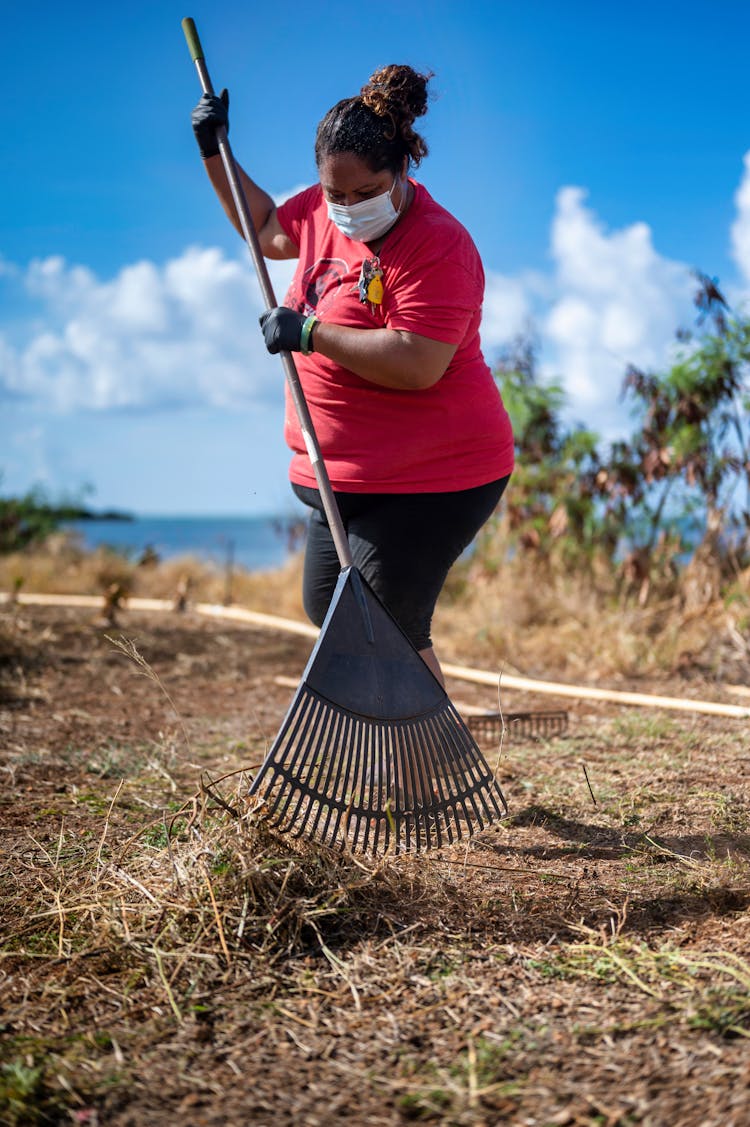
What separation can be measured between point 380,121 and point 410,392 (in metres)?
0.67

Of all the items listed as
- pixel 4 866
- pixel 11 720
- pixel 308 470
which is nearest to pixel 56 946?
pixel 4 866

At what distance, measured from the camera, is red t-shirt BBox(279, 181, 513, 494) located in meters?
2.38

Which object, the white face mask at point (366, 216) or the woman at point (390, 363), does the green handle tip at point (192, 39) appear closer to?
the woman at point (390, 363)

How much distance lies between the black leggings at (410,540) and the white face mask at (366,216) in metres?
0.70

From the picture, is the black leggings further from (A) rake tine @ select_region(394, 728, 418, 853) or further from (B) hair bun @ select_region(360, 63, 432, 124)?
(B) hair bun @ select_region(360, 63, 432, 124)

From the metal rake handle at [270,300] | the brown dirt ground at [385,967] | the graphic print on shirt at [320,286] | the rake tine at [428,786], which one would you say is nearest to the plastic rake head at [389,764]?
the rake tine at [428,786]

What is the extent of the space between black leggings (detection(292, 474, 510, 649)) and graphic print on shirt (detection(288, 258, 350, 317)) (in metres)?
0.53

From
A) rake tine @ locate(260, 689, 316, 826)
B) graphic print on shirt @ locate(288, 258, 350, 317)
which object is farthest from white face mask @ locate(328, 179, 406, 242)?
rake tine @ locate(260, 689, 316, 826)

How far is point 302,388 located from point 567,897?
1509mm

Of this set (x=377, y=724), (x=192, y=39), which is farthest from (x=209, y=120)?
(x=377, y=724)

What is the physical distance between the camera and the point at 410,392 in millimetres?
2525

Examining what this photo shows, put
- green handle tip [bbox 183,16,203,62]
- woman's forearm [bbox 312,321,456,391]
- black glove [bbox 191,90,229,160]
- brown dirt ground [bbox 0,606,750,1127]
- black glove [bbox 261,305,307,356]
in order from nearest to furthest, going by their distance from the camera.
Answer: brown dirt ground [bbox 0,606,750,1127] < woman's forearm [bbox 312,321,456,391] < black glove [bbox 261,305,307,356] < black glove [bbox 191,90,229,160] < green handle tip [bbox 183,16,203,62]

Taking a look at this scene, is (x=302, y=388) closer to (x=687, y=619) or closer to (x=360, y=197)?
(x=360, y=197)

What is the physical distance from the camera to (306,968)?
1854 millimetres
